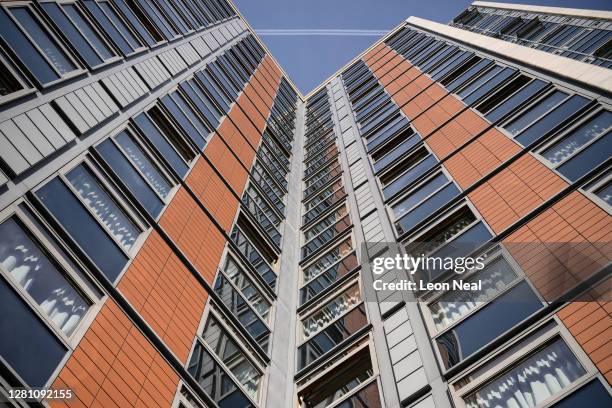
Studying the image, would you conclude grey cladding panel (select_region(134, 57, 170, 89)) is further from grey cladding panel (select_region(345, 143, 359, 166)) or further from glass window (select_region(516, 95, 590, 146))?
glass window (select_region(516, 95, 590, 146))

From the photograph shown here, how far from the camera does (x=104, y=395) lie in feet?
24.5

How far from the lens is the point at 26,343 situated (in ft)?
22.4

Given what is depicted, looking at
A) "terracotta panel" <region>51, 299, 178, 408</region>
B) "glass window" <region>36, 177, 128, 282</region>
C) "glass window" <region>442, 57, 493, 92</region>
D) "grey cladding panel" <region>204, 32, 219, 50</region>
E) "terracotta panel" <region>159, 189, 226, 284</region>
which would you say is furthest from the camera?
"grey cladding panel" <region>204, 32, 219, 50</region>

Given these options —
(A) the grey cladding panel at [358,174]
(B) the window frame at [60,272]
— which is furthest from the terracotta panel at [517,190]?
(B) the window frame at [60,272]

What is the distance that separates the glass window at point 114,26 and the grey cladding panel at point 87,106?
133 inches

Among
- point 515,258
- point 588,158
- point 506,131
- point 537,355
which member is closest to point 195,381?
point 537,355

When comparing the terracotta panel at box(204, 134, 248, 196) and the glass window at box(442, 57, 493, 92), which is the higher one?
the terracotta panel at box(204, 134, 248, 196)

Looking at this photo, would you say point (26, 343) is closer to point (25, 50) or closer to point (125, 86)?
point (25, 50)

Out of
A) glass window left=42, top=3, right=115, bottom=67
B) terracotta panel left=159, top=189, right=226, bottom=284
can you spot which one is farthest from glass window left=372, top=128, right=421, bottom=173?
glass window left=42, top=3, right=115, bottom=67

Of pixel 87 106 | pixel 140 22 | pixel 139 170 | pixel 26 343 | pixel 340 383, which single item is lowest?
pixel 340 383

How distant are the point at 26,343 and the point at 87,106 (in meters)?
6.21

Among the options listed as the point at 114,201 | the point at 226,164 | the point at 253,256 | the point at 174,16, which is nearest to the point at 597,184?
the point at 253,256

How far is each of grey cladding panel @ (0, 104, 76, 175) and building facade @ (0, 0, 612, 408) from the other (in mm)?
44

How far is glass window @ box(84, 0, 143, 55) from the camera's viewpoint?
14.8 meters
